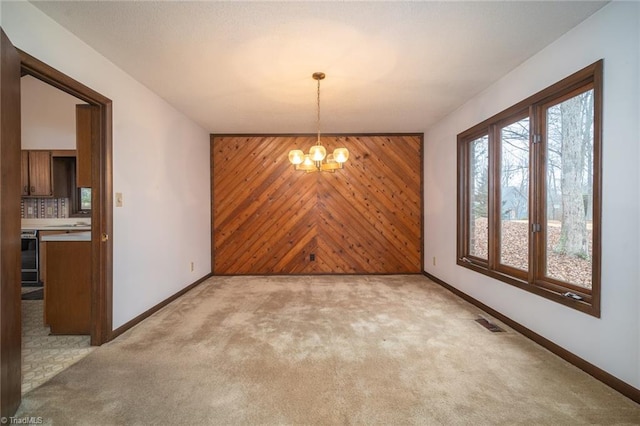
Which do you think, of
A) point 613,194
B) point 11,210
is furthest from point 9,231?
point 613,194

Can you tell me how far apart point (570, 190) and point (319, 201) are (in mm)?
3491

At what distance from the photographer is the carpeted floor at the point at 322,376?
1685 millimetres

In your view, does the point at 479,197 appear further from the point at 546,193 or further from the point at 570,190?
the point at 570,190

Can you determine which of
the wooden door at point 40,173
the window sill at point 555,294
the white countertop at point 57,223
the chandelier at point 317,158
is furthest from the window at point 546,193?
the wooden door at point 40,173

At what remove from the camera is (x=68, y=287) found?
272cm

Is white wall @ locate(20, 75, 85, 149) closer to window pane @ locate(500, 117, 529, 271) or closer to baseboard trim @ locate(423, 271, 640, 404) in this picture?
window pane @ locate(500, 117, 529, 271)

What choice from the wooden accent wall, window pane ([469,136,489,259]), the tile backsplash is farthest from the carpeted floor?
the tile backsplash

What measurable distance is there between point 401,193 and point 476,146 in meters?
1.63

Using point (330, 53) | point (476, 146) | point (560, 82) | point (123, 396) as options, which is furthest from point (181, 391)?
point (476, 146)

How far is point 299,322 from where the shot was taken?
3.04 meters

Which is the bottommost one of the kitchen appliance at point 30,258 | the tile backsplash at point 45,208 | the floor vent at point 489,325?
the floor vent at point 489,325

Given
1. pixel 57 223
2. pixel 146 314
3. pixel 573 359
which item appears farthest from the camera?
pixel 57 223

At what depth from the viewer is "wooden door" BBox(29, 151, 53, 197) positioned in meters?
4.54

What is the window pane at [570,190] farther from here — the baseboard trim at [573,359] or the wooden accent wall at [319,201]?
the wooden accent wall at [319,201]
